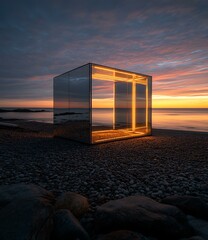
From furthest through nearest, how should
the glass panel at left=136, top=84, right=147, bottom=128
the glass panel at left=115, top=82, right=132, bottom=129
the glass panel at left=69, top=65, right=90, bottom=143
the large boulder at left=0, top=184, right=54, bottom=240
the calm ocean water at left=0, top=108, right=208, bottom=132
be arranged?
the calm ocean water at left=0, top=108, right=208, bottom=132 < the glass panel at left=115, top=82, right=132, bottom=129 < the glass panel at left=136, top=84, right=147, bottom=128 < the glass panel at left=69, top=65, right=90, bottom=143 < the large boulder at left=0, top=184, right=54, bottom=240

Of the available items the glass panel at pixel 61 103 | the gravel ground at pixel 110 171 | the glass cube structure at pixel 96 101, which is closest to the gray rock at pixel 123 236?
the gravel ground at pixel 110 171

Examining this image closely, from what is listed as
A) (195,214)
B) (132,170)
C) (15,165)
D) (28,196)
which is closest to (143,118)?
(132,170)

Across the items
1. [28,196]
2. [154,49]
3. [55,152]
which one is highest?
[154,49]

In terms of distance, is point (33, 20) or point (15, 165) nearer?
point (15, 165)

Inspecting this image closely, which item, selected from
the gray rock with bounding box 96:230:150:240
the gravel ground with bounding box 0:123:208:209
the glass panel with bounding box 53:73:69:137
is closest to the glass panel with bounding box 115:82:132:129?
the glass panel with bounding box 53:73:69:137

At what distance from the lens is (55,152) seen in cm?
699

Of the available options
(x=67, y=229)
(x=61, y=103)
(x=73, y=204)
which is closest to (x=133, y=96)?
(x=61, y=103)

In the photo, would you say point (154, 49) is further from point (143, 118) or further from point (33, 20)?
point (33, 20)

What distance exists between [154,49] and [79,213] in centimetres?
1209

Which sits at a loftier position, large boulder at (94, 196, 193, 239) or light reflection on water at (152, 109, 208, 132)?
large boulder at (94, 196, 193, 239)

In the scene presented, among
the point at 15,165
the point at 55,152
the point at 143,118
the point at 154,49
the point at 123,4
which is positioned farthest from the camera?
the point at 154,49

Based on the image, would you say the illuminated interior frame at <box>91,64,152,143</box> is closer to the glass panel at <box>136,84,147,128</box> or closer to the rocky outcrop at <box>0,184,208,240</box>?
the glass panel at <box>136,84,147,128</box>

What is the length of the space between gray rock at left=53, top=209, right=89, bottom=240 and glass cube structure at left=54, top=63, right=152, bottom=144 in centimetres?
586

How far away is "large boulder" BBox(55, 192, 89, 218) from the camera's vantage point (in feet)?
9.01
